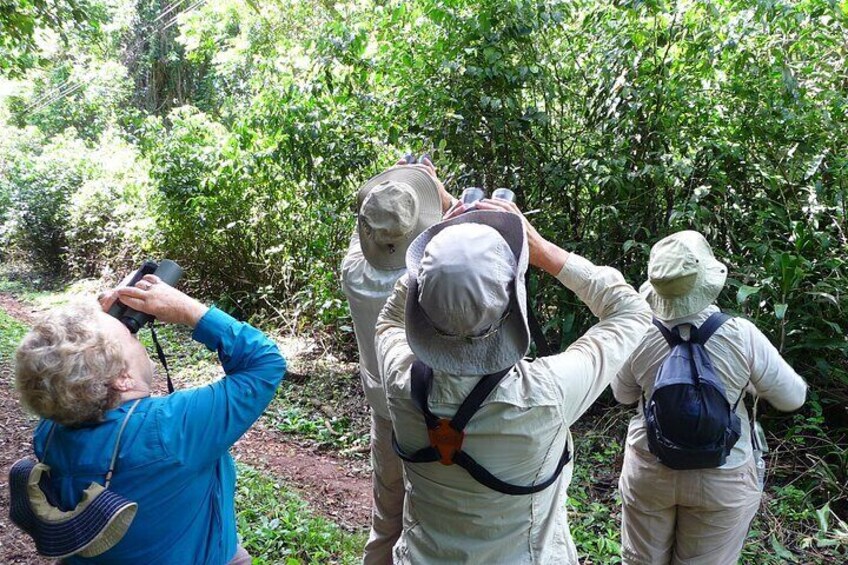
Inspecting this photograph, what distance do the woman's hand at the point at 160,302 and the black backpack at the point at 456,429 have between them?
629mm

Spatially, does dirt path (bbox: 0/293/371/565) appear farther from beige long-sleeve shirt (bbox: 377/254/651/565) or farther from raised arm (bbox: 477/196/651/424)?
raised arm (bbox: 477/196/651/424)

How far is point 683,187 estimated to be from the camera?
434 cm

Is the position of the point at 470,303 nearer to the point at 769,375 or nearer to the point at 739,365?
the point at 739,365

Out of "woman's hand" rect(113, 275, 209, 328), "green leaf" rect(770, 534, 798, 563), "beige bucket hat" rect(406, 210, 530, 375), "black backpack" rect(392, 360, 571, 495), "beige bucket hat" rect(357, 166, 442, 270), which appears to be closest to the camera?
"beige bucket hat" rect(406, 210, 530, 375)

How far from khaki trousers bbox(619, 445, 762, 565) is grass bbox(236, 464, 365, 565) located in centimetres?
163

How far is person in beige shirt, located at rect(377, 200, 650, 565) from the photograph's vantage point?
1298 millimetres

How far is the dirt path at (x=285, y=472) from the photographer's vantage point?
3.61 meters

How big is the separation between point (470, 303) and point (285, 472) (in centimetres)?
380

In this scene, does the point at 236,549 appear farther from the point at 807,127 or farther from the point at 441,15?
the point at 807,127

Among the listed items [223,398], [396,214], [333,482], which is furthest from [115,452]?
[333,482]

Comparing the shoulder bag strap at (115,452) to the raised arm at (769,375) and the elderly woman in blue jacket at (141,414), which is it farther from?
the raised arm at (769,375)

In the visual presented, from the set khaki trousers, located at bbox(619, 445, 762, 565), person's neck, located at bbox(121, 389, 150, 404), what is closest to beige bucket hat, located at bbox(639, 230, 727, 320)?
khaki trousers, located at bbox(619, 445, 762, 565)

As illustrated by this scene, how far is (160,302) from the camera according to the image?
1.59 metres

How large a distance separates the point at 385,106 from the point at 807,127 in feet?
9.82
